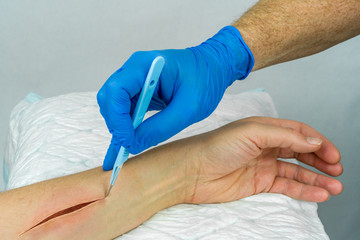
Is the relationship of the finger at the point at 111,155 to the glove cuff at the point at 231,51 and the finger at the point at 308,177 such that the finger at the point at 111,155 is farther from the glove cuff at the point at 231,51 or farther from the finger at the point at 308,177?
the finger at the point at 308,177

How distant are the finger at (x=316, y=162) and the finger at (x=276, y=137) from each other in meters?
0.21

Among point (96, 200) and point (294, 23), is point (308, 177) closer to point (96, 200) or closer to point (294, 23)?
point (294, 23)

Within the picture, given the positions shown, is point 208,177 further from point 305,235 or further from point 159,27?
point 159,27

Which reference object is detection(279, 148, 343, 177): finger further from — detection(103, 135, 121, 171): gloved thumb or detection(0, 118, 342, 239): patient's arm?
detection(103, 135, 121, 171): gloved thumb

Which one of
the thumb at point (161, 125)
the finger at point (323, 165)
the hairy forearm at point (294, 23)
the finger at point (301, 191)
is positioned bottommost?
the finger at point (301, 191)

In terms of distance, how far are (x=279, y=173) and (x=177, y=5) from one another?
1.62 metres

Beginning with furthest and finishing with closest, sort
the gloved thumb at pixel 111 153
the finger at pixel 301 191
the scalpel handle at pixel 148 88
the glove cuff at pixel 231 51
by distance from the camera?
the finger at pixel 301 191 → the glove cuff at pixel 231 51 → the gloved thumb at pixel 111 153 → the scalpel handle at pixel 148 88

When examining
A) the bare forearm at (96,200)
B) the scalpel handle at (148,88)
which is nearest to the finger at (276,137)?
the bare forearm at (96,200)

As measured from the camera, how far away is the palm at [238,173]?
1.51 metres

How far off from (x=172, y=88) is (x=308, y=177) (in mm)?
651

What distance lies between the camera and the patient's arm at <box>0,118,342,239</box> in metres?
1.29

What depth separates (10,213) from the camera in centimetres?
126

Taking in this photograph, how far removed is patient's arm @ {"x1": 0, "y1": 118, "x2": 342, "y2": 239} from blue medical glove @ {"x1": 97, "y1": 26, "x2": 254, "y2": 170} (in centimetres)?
12

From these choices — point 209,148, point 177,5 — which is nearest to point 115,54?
point 177,5
